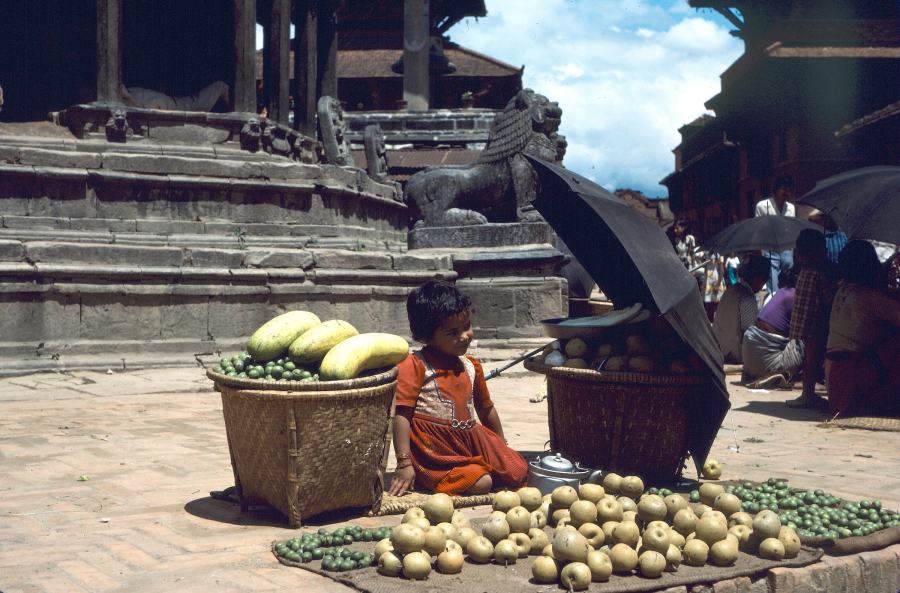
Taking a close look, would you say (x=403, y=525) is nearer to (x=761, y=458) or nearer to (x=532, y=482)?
(x=532, y=482)

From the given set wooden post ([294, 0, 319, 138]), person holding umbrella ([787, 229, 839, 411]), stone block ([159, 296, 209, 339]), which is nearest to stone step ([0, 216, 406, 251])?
stone block ([159, 296, 209, 339])

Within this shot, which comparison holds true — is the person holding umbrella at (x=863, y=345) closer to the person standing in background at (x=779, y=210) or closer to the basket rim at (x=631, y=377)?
the basket rim at (x=631, y=377)

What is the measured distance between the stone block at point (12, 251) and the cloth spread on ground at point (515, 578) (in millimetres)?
6354

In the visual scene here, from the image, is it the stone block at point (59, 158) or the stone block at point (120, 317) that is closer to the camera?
the stone block at point (120, 317)

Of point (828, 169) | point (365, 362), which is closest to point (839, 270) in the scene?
point (365, 362)

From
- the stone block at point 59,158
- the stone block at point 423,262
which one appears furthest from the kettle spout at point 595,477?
the stone block at point 59,158

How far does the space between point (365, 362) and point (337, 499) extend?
24.1 inches

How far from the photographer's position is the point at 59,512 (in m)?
3.71

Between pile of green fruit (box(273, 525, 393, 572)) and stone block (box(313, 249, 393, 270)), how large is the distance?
624 cm

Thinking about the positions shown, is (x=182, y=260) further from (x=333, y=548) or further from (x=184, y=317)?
(x=333, y=548)

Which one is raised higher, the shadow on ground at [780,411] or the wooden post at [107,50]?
the wooden post at [107,50]

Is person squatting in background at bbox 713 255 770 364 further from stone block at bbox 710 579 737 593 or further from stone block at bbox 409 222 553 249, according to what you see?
stone block at bbox 710 579 737 593

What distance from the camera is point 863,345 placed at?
265 inches

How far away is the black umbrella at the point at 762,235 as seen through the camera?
10203 millimetres
